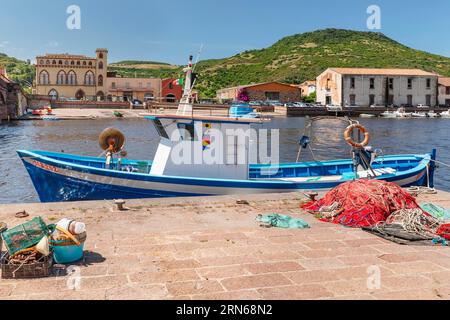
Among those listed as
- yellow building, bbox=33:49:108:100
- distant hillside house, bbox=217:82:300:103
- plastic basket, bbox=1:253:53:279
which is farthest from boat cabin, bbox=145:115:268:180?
yellow building, bbox=33:49:108:100

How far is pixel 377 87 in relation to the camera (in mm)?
86062

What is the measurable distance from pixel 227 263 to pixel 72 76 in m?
91.9

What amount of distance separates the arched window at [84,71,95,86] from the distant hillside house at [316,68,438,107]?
145 feet

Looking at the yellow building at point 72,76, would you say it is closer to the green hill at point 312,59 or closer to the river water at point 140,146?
the green hill at point 312,59

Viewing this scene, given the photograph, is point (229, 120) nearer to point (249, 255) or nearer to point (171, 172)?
point (171, 172)

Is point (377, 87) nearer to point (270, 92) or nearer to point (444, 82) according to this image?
point (444, 82)

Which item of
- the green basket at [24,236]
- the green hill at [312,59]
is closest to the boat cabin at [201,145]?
the green basket at [24,236]

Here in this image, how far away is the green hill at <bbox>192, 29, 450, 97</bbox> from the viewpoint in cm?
12250

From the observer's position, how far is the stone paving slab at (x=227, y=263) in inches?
214

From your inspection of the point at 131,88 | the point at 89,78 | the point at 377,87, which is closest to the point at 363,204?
the point at 377,87

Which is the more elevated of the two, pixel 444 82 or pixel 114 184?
pixel 444 82

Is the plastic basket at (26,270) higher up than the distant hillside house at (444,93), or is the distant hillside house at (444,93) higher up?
the distant hillside house at (444,93)

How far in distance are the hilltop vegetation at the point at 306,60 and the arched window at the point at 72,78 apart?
838 inches
